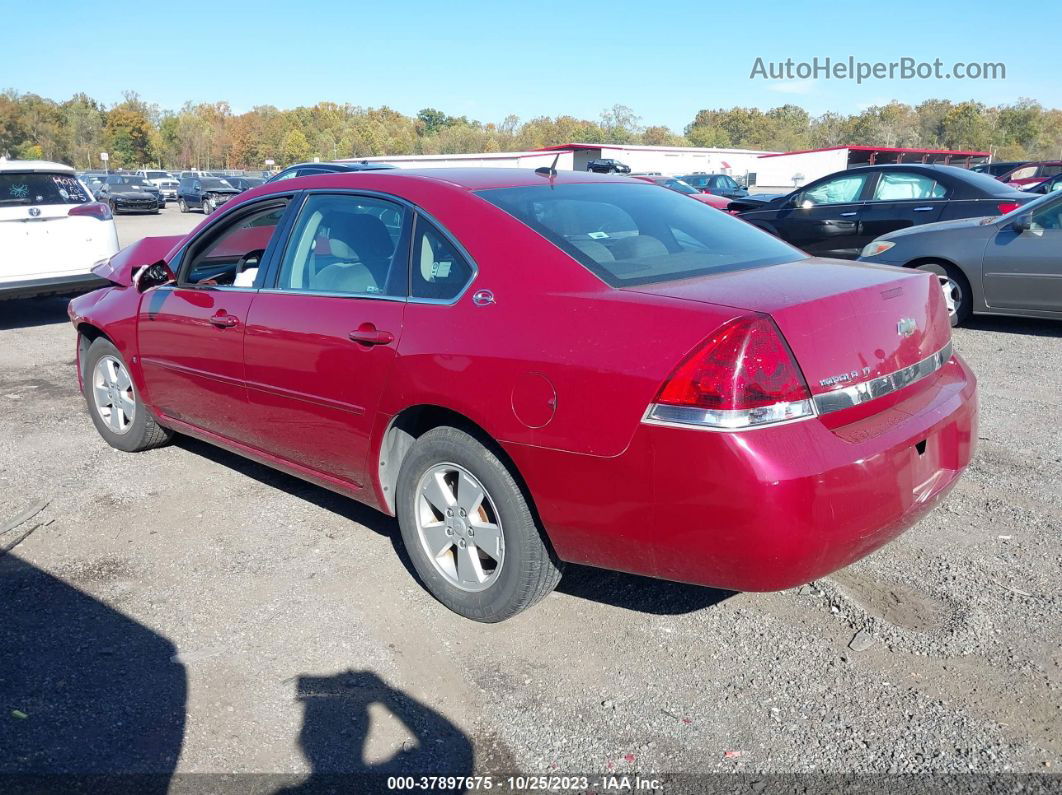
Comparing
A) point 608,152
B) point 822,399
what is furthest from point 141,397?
point 608,152

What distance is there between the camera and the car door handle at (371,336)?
3.34 m

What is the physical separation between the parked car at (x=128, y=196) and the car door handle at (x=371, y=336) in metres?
33.9

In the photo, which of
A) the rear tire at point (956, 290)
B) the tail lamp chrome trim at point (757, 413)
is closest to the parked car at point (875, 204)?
the rear tire at point (956, 290)

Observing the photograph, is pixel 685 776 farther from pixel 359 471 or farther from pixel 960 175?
pixel 960 175

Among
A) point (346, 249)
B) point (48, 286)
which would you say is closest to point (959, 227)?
point (346, 249)

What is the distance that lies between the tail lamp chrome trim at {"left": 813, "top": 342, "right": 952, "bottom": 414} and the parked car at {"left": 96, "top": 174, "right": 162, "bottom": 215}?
35154 millimetres

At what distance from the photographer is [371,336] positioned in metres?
3.40

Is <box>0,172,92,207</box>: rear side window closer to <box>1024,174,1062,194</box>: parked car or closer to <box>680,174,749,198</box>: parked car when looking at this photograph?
<box>1024,174,1062,194</box>: parked car

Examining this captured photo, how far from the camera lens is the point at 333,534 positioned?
414 centimetres

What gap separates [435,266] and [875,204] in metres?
8.64

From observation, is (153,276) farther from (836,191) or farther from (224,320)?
(836,191)

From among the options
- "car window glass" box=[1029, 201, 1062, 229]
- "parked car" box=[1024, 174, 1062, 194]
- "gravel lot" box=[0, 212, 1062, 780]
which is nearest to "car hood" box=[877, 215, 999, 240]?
"car window glass" box=[1029, 201, 1062, 229]

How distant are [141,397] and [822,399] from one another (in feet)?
12.7

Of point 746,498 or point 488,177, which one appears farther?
point 488,177
